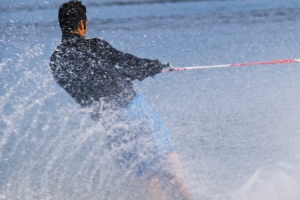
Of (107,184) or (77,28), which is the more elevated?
(77,28)

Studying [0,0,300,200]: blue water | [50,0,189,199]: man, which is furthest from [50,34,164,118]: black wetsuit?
[0,0,300,200]: blue water

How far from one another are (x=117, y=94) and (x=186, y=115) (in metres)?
2.51

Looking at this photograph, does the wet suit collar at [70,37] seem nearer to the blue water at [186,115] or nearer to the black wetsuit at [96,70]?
the black wetsuit at [96,70]

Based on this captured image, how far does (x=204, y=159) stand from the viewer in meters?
4.88

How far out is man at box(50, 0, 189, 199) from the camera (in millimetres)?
3545

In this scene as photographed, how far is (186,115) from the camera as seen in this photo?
236 inches

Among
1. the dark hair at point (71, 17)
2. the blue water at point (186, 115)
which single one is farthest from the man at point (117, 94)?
the blue water at point (186, 115)

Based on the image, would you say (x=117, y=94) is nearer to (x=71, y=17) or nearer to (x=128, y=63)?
(x=128, y=63)

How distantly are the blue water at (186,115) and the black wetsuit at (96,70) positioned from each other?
0.57m

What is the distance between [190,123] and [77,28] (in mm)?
2326

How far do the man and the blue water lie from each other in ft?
0.80

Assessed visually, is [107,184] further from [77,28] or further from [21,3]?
[21,3]

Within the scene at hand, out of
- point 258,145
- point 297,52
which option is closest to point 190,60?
point 297,52

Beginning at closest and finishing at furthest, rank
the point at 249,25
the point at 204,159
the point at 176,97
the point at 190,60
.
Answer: the point at 204,159 < the point at 176,97 < the point at 190,60 < the point at 249,25
